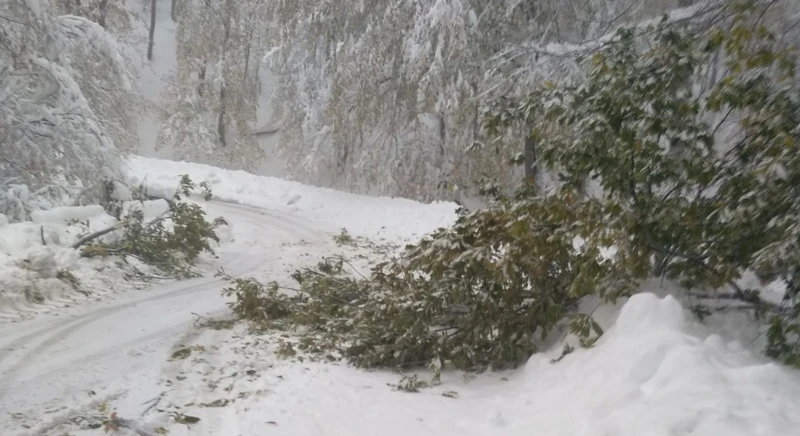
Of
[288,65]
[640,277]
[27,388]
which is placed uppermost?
[288,65]

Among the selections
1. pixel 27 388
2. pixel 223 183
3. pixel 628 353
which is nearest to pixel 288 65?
pixel 223 183

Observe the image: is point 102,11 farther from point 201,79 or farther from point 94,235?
point 201,79

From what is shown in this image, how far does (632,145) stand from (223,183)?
56.5 feet

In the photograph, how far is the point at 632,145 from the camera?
4.38m

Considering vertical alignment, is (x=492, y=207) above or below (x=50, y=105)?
below

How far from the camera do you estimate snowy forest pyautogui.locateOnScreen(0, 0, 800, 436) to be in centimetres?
416

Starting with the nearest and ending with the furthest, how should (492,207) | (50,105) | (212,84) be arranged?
(492,207) → (50,105) → (212,84)

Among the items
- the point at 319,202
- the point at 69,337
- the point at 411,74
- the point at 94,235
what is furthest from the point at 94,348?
the point at 319,202

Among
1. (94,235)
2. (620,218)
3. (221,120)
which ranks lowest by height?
(94,235)

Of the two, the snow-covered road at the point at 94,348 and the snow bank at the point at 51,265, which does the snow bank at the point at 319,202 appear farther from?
the snow-covered road at the point at 94,348

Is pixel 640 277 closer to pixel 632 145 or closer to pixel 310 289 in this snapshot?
pixel 632 145

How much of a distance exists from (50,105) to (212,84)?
21622mm

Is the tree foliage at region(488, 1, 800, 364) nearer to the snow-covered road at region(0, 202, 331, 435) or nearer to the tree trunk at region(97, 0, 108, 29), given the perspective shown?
the snow-covered road at region(0, 202, 331, 435)

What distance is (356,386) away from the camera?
16.2ft
